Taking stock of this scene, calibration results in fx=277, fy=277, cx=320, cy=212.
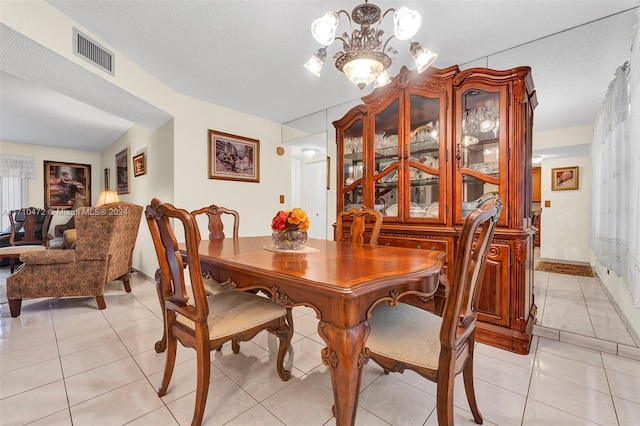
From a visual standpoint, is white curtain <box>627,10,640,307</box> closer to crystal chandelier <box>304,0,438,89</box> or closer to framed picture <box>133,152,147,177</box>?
crystal chandelier <box>304,0,438,89</box>

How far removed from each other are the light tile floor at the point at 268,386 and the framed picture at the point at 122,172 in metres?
2.89

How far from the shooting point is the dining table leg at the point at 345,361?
91 cm

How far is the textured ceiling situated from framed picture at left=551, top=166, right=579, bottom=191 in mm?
348

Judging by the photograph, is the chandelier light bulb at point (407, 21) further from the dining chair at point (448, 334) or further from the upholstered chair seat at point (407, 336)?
the upholstered chair seat at point (407, 336)

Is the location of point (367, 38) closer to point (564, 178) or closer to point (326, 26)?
point (326, 26)

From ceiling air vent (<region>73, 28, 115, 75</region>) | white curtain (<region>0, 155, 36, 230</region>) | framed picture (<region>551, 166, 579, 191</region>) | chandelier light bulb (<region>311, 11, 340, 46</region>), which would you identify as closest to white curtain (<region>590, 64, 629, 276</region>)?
framed picture (<region>551, 166, 579, 191</region>)

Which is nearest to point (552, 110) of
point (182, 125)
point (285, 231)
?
point (285, 231)

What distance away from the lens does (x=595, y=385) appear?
4.91 ft

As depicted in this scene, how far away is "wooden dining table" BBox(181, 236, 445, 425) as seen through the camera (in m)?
0.90

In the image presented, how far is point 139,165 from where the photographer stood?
4023 mm

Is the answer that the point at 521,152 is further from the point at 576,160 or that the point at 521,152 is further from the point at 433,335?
the point at 433,335

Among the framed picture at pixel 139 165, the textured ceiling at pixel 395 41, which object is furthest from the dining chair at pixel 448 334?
the framed picture at pixel 139 165

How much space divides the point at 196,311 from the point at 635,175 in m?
2.48

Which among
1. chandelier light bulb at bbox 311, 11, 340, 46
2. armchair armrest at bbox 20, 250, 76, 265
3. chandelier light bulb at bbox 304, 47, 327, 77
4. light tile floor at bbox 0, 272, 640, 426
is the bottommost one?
light tile floor at bbox 0, 272, 640, 426
